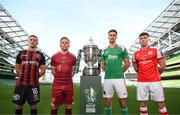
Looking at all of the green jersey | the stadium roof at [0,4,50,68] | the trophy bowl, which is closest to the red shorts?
the trophy bowl

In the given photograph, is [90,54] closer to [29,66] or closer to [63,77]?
[63,77]

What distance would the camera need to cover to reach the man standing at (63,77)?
5.37 metres

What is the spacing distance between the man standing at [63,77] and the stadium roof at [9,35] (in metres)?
35.5

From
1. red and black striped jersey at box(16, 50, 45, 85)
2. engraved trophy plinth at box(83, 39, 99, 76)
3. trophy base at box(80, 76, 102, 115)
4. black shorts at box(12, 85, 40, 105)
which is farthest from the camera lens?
red and black striped jersey at box(16, 50, 45, 85)

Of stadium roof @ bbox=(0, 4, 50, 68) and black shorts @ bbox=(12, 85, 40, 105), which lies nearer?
black shorts @ bbox=(12, 85, 40, 105)

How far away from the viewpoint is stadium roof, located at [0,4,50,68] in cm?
4322

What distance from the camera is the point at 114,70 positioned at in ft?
18.4

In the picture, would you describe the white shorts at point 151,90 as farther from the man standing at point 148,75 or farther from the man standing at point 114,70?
the man standing at point 114,70

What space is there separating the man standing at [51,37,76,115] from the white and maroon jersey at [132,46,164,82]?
4.37 ft

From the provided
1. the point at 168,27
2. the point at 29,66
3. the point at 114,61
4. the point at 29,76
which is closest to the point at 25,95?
the point at 29,76

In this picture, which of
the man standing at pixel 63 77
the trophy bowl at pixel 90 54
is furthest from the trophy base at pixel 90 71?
the man standing at pixel 63 77

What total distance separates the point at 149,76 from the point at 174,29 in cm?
3691

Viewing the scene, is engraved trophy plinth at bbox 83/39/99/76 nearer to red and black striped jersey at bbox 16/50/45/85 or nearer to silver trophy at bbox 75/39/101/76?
silver trophy at bbox 75/39/101/76

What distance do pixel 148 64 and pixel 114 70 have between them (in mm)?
678
